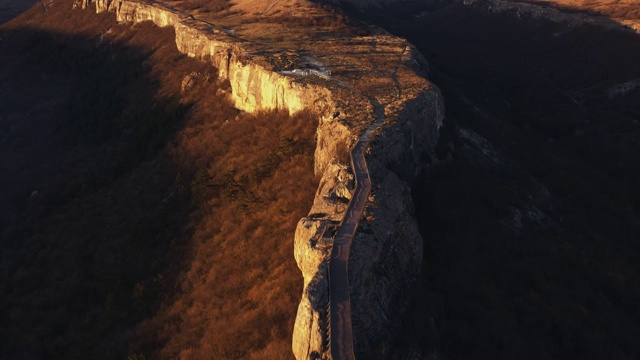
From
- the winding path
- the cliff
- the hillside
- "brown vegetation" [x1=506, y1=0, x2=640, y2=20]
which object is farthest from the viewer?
"brown vegetation" [x1=506, y1=0, x2=640, y2=20]

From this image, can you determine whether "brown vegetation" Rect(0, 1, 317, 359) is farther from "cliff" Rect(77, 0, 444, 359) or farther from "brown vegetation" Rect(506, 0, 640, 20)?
"brown vegetation" Rect(506, 0, 640, 20)

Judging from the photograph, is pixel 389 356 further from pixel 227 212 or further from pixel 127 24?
pixel 127 24

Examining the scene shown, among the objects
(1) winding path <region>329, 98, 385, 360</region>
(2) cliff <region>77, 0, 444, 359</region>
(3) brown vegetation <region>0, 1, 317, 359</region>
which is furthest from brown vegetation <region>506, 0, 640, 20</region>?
(1) winding path <region>329, 98, 385, 360</region>

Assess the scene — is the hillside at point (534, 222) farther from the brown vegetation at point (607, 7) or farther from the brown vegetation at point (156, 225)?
the brown vegetation at point (607, 7)

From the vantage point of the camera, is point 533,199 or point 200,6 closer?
point 533,199

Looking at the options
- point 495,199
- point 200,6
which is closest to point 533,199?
point 495,199

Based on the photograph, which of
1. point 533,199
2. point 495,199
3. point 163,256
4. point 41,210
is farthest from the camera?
point 41,210

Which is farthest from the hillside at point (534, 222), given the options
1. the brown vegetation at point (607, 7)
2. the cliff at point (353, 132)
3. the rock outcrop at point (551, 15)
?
the brown vegetation at point (607, 7)
